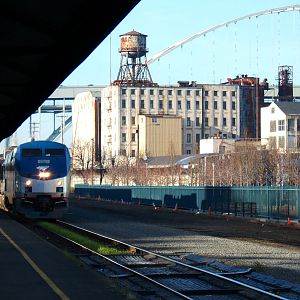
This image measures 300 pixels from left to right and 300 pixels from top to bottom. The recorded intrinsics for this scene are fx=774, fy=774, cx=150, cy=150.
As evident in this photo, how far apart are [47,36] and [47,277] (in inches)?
196

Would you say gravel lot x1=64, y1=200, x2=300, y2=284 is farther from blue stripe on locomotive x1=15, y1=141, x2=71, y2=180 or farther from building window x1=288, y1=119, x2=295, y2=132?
building window x1=288, y1=119, x2=295, y2=132

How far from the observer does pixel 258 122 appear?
140 metres

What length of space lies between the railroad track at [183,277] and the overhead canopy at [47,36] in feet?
15.4

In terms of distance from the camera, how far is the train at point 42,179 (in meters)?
37.7

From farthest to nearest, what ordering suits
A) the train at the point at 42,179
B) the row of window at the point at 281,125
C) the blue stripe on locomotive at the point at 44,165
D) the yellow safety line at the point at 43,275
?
the row of window at the point at 281,125, the blue stripe on locomotive at the point at 44,165, the train at the point at 42,179, the yellow safety line at the point at 43,275

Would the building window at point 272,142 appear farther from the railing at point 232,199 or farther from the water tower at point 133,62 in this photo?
the water tower at point 133,62

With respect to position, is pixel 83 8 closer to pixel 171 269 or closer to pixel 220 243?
pixel 171 269

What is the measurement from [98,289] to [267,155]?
60.3 m

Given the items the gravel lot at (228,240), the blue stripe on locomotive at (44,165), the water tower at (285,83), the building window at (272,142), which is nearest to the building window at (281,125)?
the building window at (272,142)

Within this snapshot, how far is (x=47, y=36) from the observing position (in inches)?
591

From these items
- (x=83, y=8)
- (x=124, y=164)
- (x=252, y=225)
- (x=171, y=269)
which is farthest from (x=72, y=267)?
(x=124, y=164)

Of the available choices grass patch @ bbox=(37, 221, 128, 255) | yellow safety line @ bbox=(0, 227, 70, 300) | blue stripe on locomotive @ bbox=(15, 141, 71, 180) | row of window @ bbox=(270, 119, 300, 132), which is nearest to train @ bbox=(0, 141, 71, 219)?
blue stripe on locomotive @ bbox=(15, 141, 71, 180)

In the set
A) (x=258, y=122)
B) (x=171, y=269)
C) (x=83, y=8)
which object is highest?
(x=258, y=122)

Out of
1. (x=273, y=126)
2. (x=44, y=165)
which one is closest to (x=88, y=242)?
(x=44, y=165)
